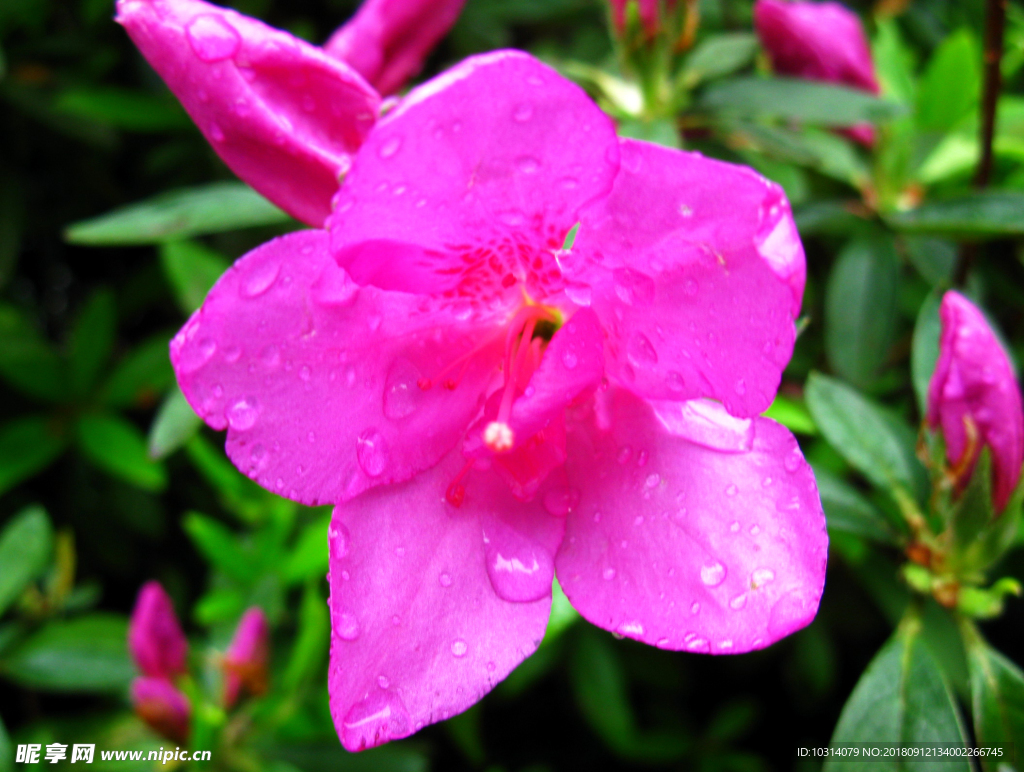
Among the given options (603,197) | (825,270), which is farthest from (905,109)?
(603,197)

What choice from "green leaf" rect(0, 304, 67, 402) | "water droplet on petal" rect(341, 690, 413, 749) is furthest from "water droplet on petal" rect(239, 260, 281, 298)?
"green leaf" rect(0, 304, 67, 402)

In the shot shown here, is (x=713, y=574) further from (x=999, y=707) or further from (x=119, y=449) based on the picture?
(x=119, y=449)

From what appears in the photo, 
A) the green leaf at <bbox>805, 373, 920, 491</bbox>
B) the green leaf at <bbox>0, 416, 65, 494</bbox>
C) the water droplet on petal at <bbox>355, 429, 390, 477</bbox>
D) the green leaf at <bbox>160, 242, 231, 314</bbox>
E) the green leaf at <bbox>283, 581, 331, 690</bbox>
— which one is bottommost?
the green leaf at <bbox>283, 581, 331, 690</bbox>

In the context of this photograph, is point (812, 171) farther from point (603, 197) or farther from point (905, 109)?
point (603, 197)

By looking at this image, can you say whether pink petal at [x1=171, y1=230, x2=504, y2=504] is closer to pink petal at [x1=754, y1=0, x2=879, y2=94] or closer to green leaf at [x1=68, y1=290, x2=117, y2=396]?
pink petal at [x1=754, y1=0, x2=879, y2=94]

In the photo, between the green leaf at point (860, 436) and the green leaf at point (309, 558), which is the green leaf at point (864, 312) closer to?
the green leaf at point (860, 436)

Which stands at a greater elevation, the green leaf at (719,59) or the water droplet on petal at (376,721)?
the green leaf at (719,59)

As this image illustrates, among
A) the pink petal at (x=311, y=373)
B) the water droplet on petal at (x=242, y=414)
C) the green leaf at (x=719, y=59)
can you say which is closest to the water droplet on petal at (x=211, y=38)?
the pink petal at (x=311, y=373)

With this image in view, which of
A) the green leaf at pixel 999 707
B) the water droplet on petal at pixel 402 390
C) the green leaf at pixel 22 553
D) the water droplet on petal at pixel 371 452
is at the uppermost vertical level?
the water droplet on petal at pixel 402 390
